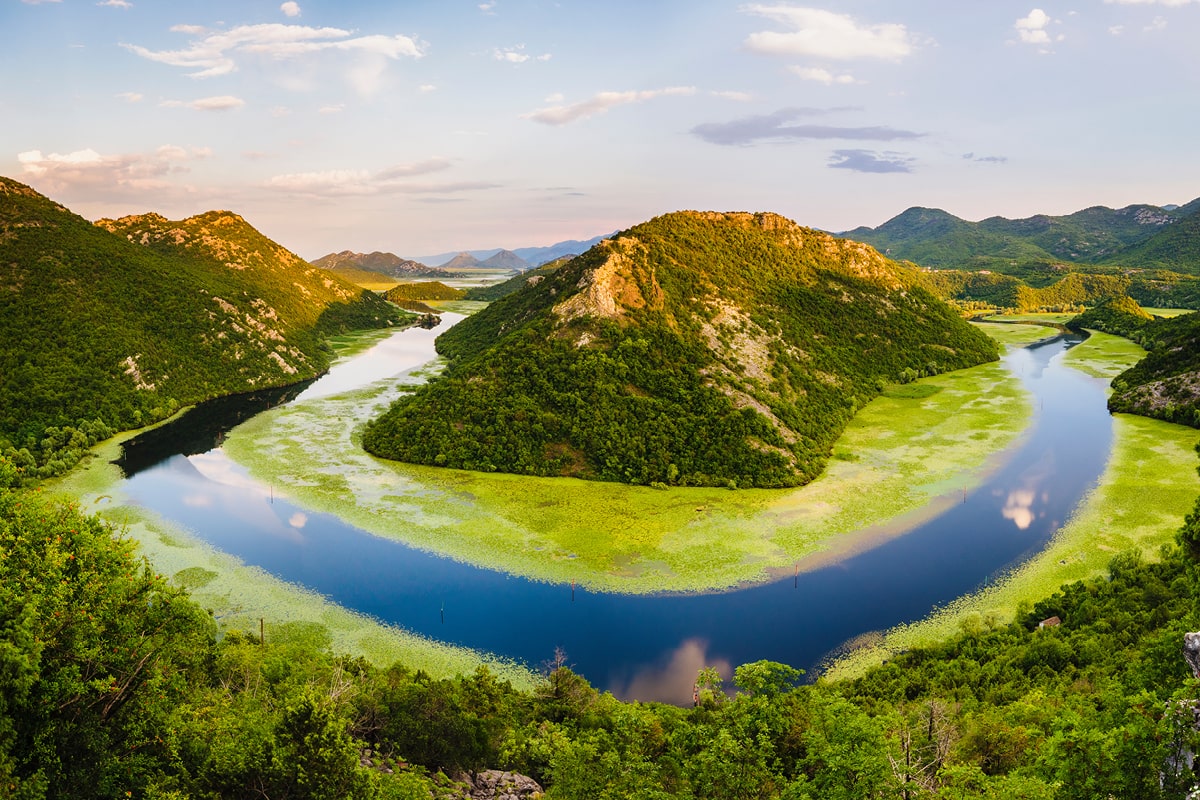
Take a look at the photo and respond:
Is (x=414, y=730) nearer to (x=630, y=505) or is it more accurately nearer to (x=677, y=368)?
(x=630, y=505)

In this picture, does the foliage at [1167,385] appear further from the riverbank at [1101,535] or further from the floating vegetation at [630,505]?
the floating vegetation at [630,505]

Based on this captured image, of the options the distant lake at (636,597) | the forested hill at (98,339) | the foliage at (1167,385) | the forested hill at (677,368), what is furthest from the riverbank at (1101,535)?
the forested hill at (98,339)

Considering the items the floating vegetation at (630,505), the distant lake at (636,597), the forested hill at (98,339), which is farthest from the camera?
the forested hill at (98,339)

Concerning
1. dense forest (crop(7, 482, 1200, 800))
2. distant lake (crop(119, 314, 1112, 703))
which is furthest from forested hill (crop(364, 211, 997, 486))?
dense forest (crop(7, 482, 1200, 800))

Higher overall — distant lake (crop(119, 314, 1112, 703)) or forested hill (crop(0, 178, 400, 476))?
forested hill (crop(0, 178, 400, 476))

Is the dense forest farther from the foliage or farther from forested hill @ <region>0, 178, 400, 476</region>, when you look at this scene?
the foliage

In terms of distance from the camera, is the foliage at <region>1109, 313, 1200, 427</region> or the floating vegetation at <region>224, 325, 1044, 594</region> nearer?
the floating vegetation at <region>224, 325, 1044, 594</region>
